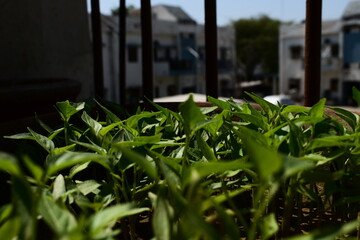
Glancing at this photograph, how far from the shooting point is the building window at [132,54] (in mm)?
12391

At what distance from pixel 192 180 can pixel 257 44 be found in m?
16.9

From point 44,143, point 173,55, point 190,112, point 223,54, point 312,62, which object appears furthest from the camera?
point 223,54

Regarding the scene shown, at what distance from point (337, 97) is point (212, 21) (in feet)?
45.9

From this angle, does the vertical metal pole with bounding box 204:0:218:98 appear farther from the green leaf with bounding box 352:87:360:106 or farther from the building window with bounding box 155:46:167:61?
the building window with bounding box 155:46:167:61

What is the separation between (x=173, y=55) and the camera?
1402 centimetres

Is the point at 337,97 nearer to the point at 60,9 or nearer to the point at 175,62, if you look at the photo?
the point at 175,62

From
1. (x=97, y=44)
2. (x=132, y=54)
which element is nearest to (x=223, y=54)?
(x=132, y=54)

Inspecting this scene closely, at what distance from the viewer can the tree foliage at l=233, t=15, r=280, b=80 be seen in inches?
655

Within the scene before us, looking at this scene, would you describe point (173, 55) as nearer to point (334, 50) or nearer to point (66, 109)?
point (334, 50)

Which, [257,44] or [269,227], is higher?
[257,44]

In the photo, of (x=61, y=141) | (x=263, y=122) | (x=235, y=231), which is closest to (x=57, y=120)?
(x=61, y=141)

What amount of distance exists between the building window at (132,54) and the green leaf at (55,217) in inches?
485

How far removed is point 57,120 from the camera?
58 centimetres

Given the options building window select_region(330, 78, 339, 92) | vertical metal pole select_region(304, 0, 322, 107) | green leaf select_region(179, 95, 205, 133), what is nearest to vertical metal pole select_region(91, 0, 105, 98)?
vertical metal pole select_region(304, 0, 322, 107)
